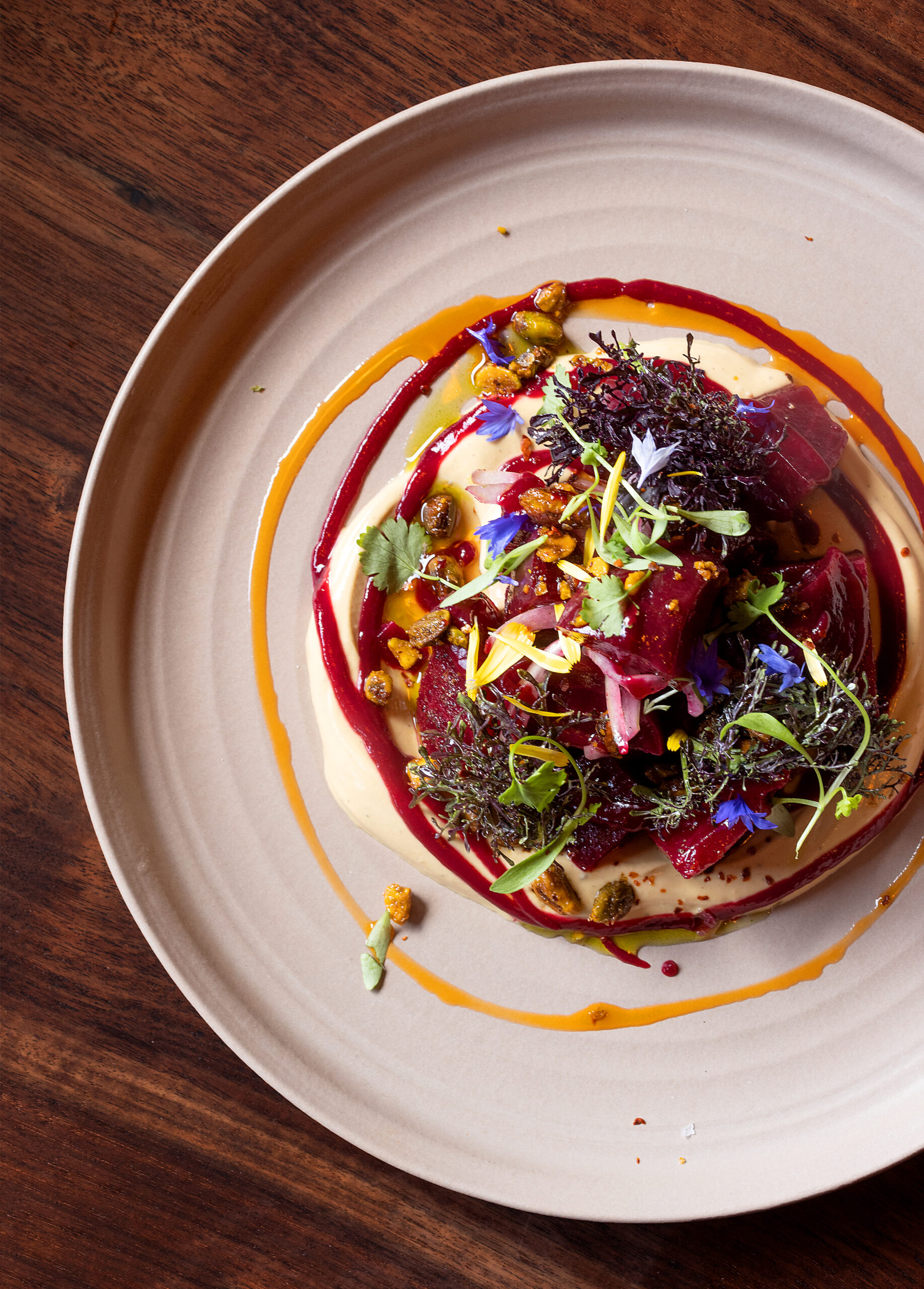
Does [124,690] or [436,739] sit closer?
[436,739]

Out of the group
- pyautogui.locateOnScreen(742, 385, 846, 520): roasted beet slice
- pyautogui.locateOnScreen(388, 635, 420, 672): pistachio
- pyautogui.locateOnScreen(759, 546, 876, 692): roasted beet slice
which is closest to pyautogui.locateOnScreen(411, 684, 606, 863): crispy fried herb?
pyautogui.locateOnScreen(388, 635, 420, 672): pistachio

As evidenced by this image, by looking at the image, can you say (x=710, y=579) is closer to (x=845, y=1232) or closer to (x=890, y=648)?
(x=890, y=648)

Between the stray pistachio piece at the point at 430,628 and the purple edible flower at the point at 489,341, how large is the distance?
75 cm

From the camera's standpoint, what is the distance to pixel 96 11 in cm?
240

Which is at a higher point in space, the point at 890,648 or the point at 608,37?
the point at 608,37

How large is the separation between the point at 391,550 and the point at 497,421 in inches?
20.5

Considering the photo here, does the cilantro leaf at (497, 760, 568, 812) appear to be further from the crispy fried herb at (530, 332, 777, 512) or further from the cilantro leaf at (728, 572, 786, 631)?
the crispy fried herb at (530, 332, 777, 512)

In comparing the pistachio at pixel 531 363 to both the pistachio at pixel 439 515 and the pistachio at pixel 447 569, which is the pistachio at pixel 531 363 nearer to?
the pistachio at pixel 439 515

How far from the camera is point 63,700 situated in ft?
8.30

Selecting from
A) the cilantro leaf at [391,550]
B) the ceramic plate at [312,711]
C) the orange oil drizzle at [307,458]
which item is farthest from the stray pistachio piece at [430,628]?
the orange oil drizzle at [307,458]

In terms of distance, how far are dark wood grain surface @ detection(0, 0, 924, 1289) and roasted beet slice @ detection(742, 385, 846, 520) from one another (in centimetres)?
106

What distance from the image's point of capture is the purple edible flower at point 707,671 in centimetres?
194

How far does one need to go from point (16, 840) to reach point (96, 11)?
8.89 feet

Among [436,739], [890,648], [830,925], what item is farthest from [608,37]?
[830,925]
